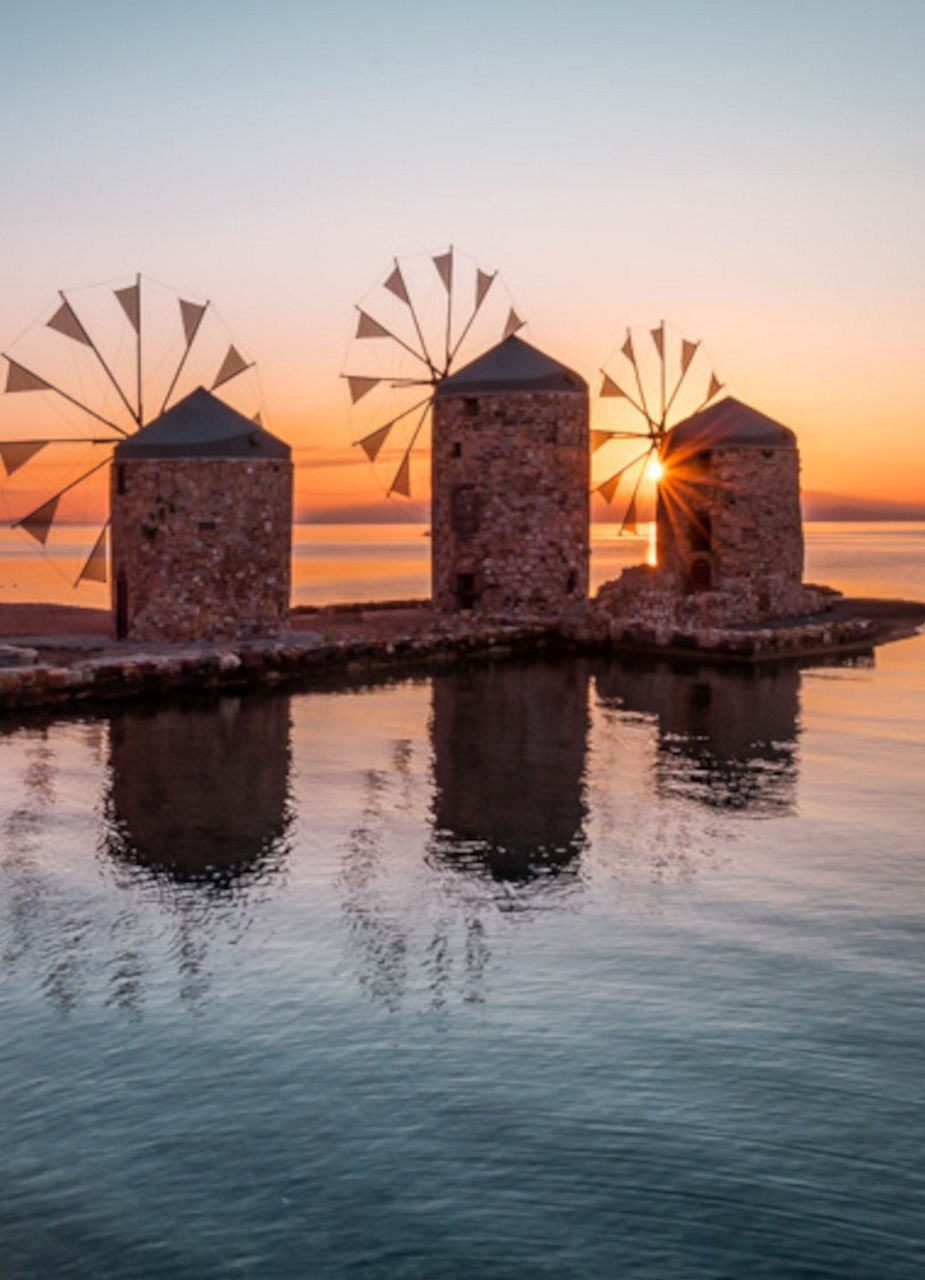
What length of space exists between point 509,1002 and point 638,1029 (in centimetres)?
82

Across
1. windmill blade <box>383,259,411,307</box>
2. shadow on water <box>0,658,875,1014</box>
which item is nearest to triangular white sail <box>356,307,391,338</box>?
windmill blade <box>383,259,411,307</box>

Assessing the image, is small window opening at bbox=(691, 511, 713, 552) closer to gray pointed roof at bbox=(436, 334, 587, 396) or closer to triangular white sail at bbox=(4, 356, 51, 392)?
gray pointed roof at bbox=(436, 334, 587, 396)

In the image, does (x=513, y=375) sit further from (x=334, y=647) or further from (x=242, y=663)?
(x=242, y=663)

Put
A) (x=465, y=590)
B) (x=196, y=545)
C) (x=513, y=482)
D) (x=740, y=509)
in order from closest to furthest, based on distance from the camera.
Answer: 1. (x=196, y=545)
2. (x=513, y=482)
3. (x=465, y=590)
4. (x=740, y=509)

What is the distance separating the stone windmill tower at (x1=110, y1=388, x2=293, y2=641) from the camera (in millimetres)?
25469

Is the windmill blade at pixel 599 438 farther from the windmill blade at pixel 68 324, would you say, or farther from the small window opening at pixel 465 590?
the windmill blade at pixel 68 324

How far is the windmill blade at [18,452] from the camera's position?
1078 inches

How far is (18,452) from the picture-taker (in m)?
27.5

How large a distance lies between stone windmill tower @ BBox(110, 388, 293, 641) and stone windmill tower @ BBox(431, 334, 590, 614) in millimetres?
5066

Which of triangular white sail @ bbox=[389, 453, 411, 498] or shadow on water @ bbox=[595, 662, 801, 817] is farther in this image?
triangular white sail @ bbox=[389, 453, 411, 498]

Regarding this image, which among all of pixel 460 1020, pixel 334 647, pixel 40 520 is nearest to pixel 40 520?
pixel 40 520

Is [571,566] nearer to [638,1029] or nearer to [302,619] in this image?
[302,619]

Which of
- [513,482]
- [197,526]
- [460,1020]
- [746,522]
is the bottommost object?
[460,1020]

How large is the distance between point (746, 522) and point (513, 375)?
635 cm
